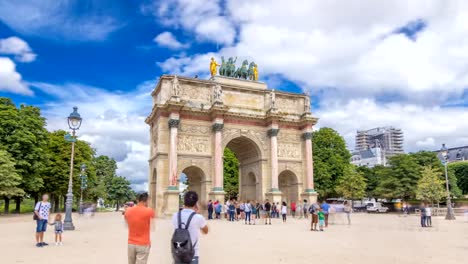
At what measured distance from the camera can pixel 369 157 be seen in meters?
172

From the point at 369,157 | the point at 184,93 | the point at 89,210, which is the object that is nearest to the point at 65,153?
the point at 89,210

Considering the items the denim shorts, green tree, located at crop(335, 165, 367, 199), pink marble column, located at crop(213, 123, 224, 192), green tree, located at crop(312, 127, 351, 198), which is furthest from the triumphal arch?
the denim shorts

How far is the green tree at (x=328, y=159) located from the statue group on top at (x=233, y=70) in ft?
57.4

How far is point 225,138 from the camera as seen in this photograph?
122ft

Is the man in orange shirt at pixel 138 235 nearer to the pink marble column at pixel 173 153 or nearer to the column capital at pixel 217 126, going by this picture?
the pink marble column at pixel 173 153

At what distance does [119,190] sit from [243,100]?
55146 millimetres

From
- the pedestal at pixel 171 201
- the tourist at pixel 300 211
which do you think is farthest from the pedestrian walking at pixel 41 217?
the tourist at pixel 300 211

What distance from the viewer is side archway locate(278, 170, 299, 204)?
40.3 m

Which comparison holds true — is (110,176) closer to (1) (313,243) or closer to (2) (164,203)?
(2) (164,203)

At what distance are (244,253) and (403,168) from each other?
44154mm

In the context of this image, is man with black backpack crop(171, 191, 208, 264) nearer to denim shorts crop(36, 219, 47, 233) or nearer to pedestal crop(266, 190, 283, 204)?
denim shorts crop(36, 219, 47, 233)

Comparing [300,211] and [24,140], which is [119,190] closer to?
[24,140]

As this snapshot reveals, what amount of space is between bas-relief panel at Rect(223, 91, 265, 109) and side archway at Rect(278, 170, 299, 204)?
7.88m

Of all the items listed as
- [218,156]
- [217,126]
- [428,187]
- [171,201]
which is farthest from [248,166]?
[428,187]
